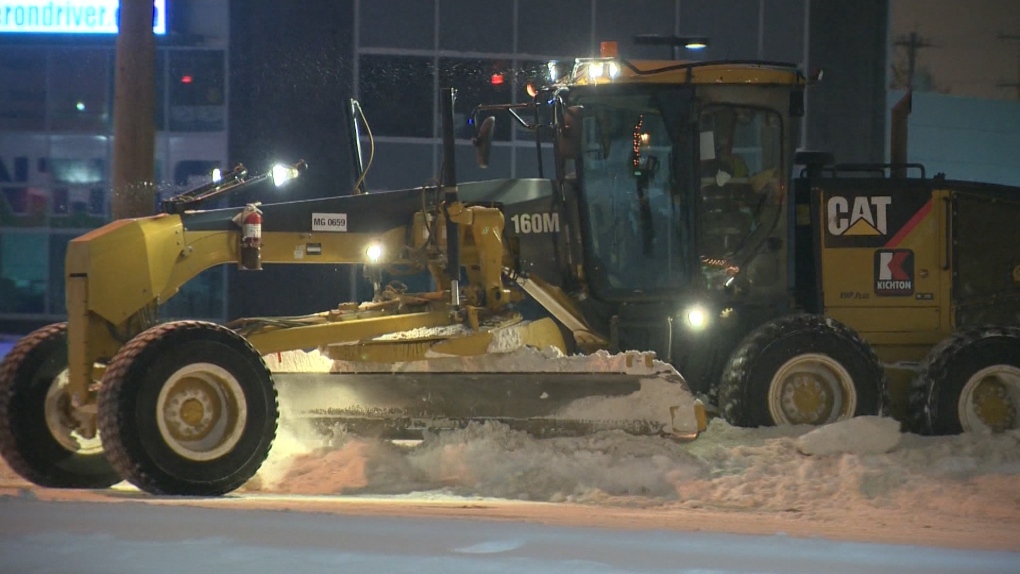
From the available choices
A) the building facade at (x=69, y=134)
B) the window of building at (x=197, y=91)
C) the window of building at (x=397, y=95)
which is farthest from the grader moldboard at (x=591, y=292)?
the building facade at (x=69, y=134)

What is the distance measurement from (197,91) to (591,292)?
13.7m

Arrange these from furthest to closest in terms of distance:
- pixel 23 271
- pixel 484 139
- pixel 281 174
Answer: pixel 23 271 < pixel 281 174 < pixel 484 139

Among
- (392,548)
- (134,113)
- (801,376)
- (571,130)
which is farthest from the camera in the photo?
(134,113)

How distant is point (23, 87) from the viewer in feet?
73.4

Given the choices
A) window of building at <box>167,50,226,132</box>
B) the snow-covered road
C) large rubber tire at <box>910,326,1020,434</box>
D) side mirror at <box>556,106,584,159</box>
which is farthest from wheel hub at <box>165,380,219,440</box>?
window of building at <box>167,50,226,132</box>

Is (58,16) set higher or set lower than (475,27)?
higher

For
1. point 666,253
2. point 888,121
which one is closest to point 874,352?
point 666,253

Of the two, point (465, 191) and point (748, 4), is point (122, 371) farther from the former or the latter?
point (748, 4)

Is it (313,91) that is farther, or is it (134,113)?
(313,91)

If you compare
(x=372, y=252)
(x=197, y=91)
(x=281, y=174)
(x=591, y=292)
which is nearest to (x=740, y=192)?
(x=591, y=292)

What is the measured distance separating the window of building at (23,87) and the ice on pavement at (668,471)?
53.6ft

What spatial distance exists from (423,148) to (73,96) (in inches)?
274

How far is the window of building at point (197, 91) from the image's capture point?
21.1m

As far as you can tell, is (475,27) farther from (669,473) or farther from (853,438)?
(669,473)
